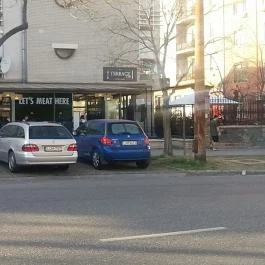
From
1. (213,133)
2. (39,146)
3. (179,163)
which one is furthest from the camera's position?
(213,133)

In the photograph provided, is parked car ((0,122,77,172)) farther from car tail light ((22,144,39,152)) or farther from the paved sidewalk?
the paved sidewalk

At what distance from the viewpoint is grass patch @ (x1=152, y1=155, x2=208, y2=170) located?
61.2 ft

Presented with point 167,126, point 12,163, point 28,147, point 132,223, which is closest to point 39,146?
point 28,147

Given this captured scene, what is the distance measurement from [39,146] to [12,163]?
1152 millimetres

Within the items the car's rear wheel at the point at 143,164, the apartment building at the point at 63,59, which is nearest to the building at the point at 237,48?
the apartment building at the point at 63,59

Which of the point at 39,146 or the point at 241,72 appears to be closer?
the point at 39,146

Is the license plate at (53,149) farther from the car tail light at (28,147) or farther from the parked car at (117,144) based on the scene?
the parked car at (117,144)

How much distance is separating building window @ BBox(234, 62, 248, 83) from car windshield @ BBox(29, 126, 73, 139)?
34775 mm

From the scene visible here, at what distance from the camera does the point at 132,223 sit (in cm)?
902

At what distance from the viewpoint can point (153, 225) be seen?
29.0 feet

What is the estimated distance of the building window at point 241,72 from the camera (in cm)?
5048

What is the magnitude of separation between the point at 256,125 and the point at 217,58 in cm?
2705

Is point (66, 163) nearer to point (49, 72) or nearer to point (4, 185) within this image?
point (4, 185)

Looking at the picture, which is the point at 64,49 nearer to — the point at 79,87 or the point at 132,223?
the point at 79,87
